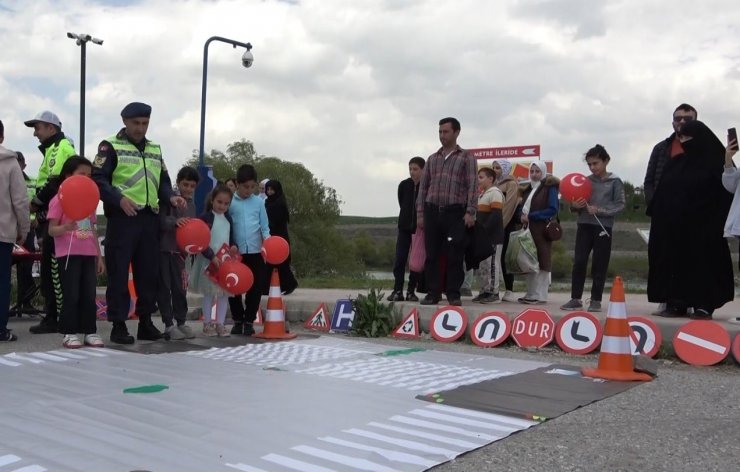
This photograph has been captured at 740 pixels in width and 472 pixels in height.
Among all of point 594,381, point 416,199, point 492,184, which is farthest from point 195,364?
point 492,184

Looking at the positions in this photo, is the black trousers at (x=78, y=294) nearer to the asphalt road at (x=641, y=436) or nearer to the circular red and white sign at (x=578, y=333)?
the asphalt road at (x=641, y=436)

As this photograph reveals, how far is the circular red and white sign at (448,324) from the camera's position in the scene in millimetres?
7395

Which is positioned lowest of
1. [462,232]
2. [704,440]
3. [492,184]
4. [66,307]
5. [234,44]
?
[704,440]

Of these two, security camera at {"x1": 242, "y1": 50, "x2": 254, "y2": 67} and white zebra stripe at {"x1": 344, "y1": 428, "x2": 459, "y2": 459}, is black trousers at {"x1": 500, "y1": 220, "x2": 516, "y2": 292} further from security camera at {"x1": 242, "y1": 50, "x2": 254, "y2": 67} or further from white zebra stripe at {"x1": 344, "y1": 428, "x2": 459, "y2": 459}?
security camera at {"x1": 242, "y1": 50, "x2": 254, "y2": 67}

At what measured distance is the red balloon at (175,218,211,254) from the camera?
6.50m

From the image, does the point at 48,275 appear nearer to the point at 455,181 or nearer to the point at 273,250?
the point at 273,250

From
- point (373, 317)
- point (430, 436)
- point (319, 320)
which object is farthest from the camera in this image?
point (319, 320)

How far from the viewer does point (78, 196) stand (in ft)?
19.0

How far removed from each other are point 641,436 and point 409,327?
13.2 feet

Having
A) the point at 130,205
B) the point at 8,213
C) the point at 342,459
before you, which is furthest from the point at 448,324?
the point at 342,459

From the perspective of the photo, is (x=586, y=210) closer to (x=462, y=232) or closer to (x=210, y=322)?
(x=462, y=232)

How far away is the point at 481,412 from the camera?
4180 millimetres

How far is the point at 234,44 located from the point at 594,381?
16235mm

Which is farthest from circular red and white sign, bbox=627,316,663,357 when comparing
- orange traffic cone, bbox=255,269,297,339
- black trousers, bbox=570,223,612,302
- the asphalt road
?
orange traffic cone, bbox=255,269,297,339
